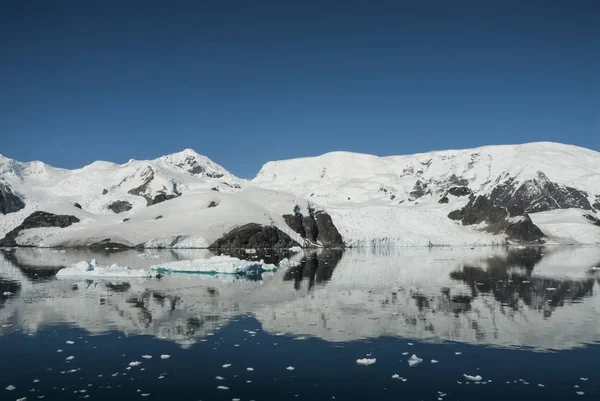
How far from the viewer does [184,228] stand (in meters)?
83.1

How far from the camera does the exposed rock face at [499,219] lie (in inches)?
4387

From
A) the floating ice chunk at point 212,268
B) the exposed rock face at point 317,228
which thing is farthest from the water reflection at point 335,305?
the exposed rock face at point 317,228

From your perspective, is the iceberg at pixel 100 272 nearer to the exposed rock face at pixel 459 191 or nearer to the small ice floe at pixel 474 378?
the small ice floe at pixel 474 378

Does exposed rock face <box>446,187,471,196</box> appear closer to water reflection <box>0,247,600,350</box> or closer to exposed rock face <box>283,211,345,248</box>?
exposed rock face <box>283,211,345,248</box>

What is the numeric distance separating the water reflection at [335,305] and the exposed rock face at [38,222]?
5728 cm

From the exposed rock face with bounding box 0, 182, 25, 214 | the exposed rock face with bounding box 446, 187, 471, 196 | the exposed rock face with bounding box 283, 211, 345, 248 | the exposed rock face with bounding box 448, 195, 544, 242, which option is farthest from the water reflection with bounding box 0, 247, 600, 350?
the exposed rock face with bounding box 446, 187, 471, 196

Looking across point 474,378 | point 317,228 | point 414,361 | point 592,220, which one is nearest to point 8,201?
point 317,228

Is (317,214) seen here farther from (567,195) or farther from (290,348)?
(567,195)

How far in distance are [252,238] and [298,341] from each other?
64802mm

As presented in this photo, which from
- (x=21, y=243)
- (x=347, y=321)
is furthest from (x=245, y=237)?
(x=347, y=321)

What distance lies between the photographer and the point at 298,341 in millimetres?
19000

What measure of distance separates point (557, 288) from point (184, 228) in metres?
60.5

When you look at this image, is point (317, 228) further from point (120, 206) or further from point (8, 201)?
point (8, 201)

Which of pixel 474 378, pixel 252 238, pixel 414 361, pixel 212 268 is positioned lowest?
pixel 474 378
